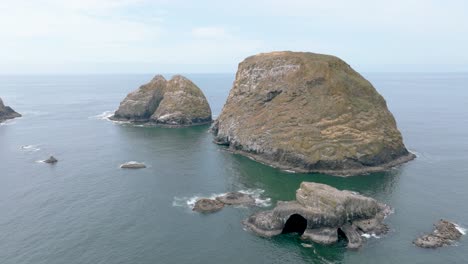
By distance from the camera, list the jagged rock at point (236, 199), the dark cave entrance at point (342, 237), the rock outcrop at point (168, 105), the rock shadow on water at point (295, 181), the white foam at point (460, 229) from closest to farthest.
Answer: the dark cave entrance at point (342, 237), the white foam at point (460, 229), the jagged rock at point (236, 199), the rock shadow on water at point (295, 181), the rock outcrop at point (168, 105)

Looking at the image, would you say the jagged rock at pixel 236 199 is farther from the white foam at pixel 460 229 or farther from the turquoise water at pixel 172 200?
the white foam at pixel 460 229

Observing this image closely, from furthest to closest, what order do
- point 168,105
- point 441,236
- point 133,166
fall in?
1. point 168,105
2. point 133,166
3. point 441,236

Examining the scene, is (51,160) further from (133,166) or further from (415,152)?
(415,152)

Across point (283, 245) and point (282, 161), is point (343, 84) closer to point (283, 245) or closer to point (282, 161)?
point (282, 161)

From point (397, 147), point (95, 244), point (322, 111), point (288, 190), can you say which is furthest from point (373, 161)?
point (95, 244)

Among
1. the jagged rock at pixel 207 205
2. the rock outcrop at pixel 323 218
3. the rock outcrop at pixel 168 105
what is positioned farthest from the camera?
the rock outcrop at pixel 168 105

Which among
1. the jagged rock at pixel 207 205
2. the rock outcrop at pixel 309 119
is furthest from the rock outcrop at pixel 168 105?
the jagged rock at pixel 207 205

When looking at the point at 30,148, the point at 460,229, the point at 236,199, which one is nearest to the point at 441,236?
the point at 460,229
